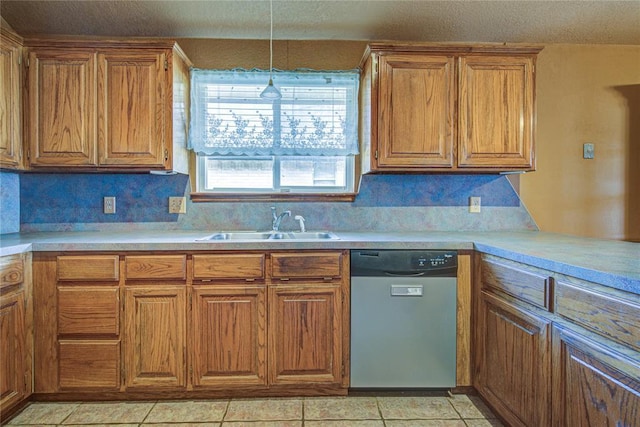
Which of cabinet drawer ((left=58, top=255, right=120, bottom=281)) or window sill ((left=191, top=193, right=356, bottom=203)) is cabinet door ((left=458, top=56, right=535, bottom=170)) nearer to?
window sill ((left=191, top=193, right=356, bottom=203))

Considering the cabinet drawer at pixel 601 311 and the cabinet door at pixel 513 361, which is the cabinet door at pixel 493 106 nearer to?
the cabinet door at pixel 513 361

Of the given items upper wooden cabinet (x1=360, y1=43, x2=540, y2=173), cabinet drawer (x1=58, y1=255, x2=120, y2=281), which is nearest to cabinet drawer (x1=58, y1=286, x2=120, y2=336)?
cabinet drawer (x1=58, y1=255, x2=120, y2=281)

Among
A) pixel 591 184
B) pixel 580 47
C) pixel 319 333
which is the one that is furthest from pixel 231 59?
pixel 591 184

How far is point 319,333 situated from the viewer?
6.72ft

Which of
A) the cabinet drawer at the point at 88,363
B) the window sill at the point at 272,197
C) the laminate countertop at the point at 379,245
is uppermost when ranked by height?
the window sill at the point at 272,197

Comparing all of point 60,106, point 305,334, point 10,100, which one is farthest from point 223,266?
point 10,100

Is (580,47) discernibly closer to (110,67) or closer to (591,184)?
(591,184)

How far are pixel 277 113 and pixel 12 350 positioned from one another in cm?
203

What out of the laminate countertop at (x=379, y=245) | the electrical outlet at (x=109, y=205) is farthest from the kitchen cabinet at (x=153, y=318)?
the electrical outlet at (x=109, y=205)

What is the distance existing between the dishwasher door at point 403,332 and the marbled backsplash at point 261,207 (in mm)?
712

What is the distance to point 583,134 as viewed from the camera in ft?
8.96

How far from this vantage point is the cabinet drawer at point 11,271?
70.1 inches

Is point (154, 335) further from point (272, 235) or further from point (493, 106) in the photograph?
point (493, 106)

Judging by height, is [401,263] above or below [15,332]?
above
